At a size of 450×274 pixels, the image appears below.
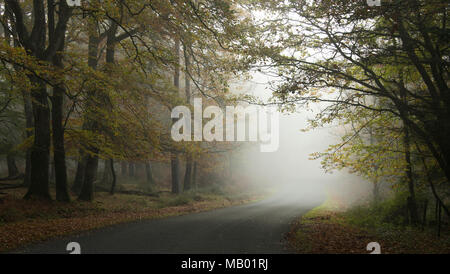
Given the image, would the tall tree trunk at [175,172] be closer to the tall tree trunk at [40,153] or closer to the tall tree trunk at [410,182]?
the tall tree trunk at [40,153]

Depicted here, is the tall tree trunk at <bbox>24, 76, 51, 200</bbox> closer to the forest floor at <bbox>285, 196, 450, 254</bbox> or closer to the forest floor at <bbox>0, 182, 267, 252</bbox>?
the forest floor at <bbox>0, 182, 267, 252</bbox>

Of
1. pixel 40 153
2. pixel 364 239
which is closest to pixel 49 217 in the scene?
pixel 40 153

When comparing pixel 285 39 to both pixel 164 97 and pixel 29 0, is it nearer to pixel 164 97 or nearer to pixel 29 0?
pixel 164 97

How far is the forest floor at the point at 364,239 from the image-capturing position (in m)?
7.34

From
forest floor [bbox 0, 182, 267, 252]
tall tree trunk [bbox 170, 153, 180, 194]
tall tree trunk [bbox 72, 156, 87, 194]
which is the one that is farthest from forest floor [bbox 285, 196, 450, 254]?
tall tree trunk [bbox 72, 156, 87, 194]

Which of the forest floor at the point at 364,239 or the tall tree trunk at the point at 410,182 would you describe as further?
the tall tree trunk at the point at 410,182

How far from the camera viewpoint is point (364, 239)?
8.70m

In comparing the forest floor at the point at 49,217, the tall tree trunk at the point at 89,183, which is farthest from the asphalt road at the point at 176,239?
the tall tree trunk at the point at 89,183

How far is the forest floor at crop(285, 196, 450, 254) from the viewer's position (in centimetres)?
734

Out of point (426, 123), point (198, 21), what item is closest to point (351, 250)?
point (426, 123)

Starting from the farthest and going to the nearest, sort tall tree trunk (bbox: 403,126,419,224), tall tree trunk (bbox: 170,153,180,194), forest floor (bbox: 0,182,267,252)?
tall tree trunk (bbox: 170,153,180,194) → tall tree trunk (bbox: 403,126,419,224) → forest floor (bbox: 0,182,267,252)

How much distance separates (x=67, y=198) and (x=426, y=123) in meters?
14.3

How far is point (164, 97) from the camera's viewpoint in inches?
633
